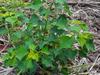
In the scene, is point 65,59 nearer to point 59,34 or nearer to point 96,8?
point 59,34

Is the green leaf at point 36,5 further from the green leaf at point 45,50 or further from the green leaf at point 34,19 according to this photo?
the green leaf at point 45,50

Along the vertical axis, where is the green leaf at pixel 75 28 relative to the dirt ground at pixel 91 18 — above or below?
above

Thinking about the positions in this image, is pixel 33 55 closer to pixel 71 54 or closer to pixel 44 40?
pixel 44 40

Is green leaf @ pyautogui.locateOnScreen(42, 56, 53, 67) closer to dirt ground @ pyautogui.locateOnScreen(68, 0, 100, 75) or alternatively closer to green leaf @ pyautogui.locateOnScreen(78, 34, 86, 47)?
green leaf @ pyautogui.locateOnScreen(78, 34, 86, 47)

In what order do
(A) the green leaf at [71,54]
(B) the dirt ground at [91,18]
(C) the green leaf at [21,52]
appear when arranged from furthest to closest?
(B) the dirt ground at [91,18]
(A) the green leaf at [71,54]
(C) the green leaf at [21,52]

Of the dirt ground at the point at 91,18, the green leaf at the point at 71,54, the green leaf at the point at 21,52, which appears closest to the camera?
the green leaf at the point at 21,52

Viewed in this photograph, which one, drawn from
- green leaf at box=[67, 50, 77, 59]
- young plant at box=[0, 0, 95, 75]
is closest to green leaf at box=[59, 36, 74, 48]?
young plant at box=[0, 0, 95, 75]

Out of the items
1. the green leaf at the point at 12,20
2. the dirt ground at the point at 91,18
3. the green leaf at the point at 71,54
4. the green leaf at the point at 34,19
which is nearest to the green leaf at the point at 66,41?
the green leaf at the point at 71,54

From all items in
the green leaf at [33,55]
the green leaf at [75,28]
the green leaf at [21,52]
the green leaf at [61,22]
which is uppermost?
the green leaf at [61,22]

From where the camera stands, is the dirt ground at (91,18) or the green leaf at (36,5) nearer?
the green leaf at (36,5)
